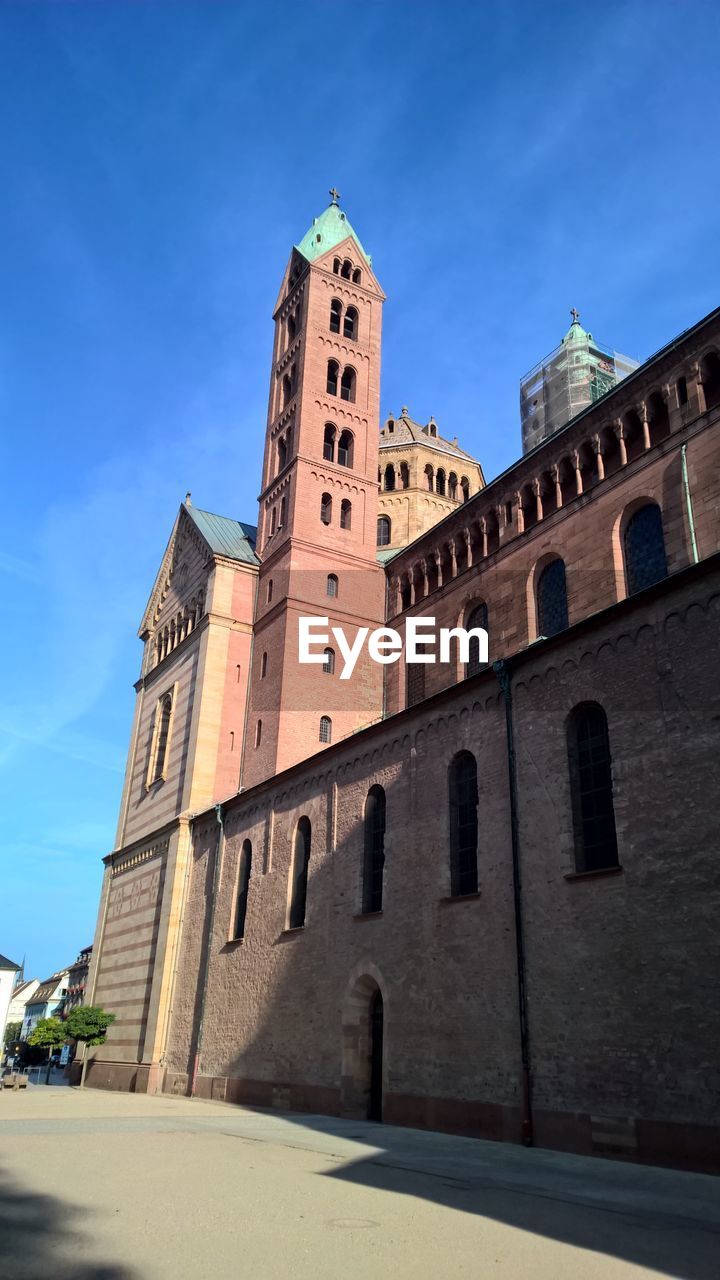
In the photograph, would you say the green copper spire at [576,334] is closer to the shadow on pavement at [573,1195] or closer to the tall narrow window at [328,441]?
the tall narrow window at [328,441]

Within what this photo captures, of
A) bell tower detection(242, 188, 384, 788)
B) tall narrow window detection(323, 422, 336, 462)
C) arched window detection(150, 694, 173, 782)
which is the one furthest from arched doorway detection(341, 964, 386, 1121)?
tall narrow window detection(323, 422, 336, 462)

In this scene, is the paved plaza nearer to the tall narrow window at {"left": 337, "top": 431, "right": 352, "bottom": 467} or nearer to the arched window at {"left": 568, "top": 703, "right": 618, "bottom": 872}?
the arched window at {"left": 568, "top": 703, "right": 618, "bottom": 872}

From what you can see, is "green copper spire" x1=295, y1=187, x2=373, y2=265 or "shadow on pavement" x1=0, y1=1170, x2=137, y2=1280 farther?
"green copper spire" x1=295, y1=187, x2=373, y2=265

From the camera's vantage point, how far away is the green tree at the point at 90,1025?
3136 centimetres

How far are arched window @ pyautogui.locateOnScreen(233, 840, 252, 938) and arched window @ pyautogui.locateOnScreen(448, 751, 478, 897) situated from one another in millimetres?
10052

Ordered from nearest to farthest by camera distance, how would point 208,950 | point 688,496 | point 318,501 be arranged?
point 688,496, point 208,950, point 318,501

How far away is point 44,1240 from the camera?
685cm

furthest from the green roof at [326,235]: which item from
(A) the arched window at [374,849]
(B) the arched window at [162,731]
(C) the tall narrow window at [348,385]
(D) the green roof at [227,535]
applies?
(A) the arched window at [374,849]

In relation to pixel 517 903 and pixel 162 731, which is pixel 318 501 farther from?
pixel 517 903

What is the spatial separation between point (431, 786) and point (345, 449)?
20724 millimetres

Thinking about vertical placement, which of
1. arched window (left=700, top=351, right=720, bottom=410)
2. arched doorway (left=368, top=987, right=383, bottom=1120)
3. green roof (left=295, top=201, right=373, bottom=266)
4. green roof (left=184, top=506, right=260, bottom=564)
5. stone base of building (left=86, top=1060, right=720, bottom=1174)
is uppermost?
green roof (left=295, top=201, right=373, bottom=266)

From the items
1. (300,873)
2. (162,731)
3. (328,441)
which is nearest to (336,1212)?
(300,873)

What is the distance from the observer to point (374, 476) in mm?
35875

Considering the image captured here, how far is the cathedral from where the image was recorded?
13.3 metres
